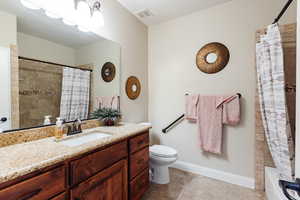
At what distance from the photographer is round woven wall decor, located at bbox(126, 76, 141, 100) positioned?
2.20 meters

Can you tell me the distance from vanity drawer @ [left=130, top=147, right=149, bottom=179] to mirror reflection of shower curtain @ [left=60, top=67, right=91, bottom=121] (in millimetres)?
710

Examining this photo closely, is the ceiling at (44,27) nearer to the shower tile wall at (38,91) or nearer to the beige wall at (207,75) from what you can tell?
the shower tile wall at (38,91)

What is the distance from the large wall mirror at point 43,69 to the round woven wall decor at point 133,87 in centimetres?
49

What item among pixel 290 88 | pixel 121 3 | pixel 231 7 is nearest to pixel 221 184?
pixel 290 88

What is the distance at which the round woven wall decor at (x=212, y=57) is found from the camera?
1.97 meters

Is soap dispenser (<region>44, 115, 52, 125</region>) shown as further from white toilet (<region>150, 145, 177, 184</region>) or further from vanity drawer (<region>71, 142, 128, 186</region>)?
white toilet (<region>150, 145, 177, 184</region>)

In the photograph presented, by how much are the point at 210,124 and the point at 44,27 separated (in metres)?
2.19

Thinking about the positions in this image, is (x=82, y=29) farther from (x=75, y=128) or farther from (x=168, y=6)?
(x=168, y=6)

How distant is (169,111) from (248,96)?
1.15 meters

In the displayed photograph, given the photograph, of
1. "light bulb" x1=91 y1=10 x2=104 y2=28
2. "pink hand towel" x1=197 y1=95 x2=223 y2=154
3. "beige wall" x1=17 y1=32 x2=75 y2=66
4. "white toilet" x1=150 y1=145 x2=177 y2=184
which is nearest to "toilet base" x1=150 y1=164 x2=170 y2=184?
"white toilet" x1=150 y1=145 x2=177 y2=184

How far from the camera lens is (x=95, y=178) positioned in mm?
1015

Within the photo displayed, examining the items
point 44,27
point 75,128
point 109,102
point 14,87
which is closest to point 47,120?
point 75,128

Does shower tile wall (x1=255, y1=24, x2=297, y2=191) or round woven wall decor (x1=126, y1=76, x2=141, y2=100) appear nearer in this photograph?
shower tile wall (x1=255, y1=24, x2=297, y2=191)

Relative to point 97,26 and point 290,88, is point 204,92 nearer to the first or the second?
point 290,88
